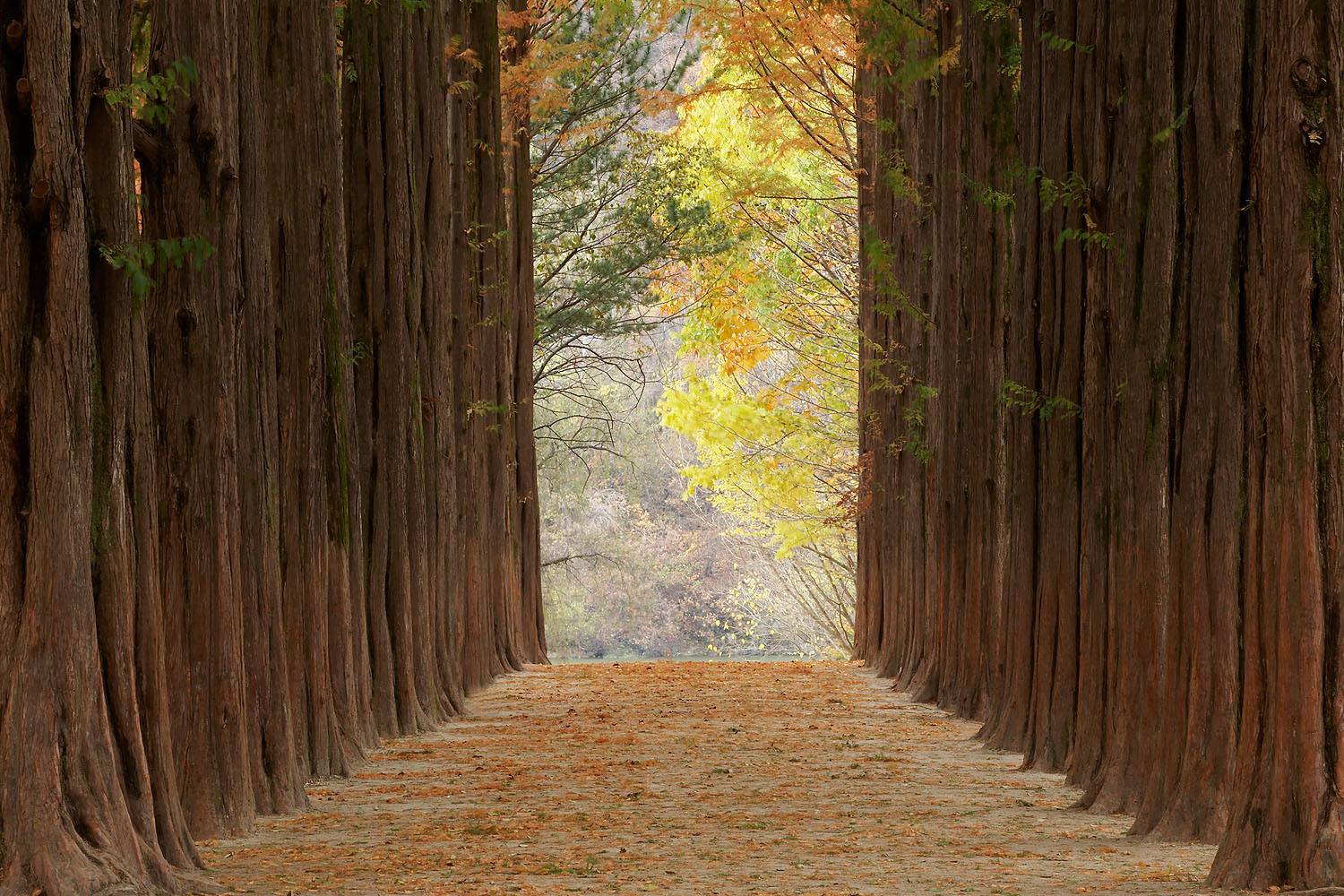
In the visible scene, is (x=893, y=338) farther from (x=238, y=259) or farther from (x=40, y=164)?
(x=40, y=164)

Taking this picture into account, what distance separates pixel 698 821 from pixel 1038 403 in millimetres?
3519

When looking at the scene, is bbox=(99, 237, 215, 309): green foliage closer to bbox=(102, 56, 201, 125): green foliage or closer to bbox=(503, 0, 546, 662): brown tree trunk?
bbox=(102, 56, 201, 125): green foliage

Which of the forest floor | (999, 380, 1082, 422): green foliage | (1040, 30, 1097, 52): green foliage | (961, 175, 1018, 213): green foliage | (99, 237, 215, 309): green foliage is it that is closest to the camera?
(99, 237, 215, 309): green foliage

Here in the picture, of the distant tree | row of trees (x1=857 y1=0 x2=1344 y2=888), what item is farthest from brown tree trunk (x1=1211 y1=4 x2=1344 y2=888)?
the distant tree

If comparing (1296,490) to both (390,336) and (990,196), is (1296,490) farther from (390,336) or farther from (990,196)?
(390,336)

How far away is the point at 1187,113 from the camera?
266 inches

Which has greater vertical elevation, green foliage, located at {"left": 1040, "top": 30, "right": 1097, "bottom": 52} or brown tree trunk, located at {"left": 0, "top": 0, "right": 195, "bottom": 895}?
green foliage, located at {"left": 1040, "top": 30, "right": 1097, "bottom": 52}

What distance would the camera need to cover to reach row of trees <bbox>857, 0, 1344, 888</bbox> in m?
5.38

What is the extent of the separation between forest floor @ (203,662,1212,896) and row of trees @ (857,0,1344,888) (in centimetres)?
52

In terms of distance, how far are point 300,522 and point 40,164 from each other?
12.3 feet

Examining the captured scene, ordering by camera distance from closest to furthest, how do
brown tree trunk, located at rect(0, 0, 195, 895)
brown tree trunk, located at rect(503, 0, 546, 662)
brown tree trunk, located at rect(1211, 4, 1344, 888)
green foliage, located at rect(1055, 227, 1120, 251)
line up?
brown tree trunk, located at rect(0, 0, 195, 895) → brown tree trunk, located at rect(1211, 4, 1344, 888) → green foliage, located at rect(1055, 227, 1120, 251) → brown tree trunk, located at rect(503, 0, 546, 662)

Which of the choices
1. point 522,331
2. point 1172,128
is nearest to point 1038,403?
point 1172,128

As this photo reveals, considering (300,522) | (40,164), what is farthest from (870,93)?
(40,164)

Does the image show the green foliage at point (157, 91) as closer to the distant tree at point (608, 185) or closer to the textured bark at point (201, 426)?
the textured bark at point (201, 426)
